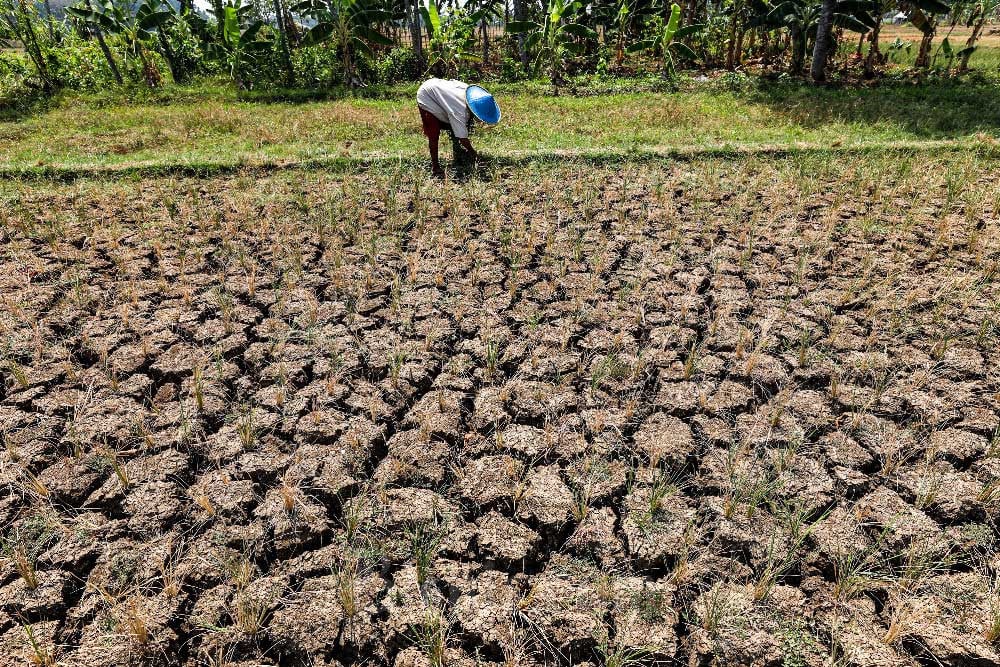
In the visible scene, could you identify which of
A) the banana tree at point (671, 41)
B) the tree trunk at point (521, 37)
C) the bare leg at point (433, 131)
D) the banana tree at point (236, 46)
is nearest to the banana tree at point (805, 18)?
the banana tree at point (671, 41)

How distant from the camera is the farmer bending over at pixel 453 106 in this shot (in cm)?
505

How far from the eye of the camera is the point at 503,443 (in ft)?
A: 8.65

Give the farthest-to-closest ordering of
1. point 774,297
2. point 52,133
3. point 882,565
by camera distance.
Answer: point 52,133
point 774,297
point 882,565

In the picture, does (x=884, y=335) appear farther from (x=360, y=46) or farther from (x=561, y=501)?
(x=360, y=46)

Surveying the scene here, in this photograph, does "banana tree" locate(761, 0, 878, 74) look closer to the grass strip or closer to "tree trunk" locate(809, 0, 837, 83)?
"tree trunk" locate(809, 0, 837, 83)

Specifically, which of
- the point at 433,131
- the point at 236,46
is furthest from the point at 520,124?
the point at 236,46

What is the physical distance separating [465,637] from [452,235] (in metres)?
3.41

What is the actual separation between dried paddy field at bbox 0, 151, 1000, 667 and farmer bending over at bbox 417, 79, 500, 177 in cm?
114

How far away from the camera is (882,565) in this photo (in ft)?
6.89

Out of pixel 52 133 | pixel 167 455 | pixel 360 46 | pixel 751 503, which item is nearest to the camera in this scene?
pixel 751 503

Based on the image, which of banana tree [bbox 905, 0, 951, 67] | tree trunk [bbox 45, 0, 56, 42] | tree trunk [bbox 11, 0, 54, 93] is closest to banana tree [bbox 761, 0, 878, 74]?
banana tree [bbox 905, 0, 951, 67]

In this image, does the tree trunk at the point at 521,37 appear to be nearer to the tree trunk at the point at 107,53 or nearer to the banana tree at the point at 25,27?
the tree trunk at the point at 107,53

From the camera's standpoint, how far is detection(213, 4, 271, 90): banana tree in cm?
1225

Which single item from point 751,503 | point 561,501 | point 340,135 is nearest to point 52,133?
point 340,135
